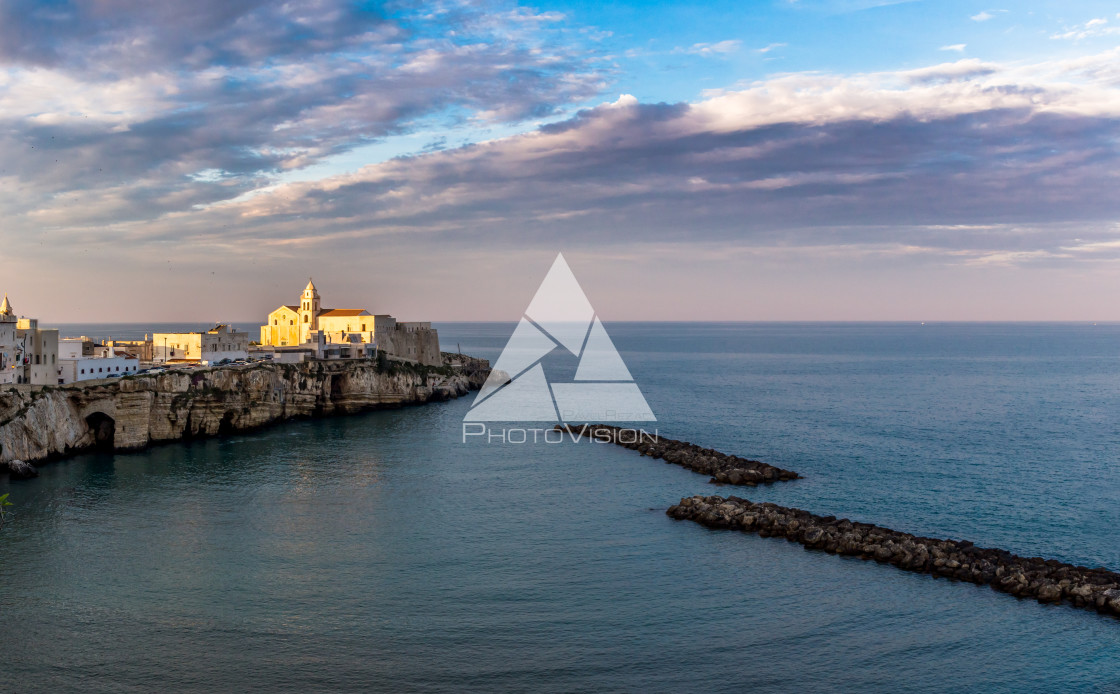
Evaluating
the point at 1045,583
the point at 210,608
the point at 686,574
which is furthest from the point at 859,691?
the point at 210,608

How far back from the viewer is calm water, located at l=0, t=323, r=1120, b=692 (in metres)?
26.5

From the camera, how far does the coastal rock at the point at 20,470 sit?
5234 centimetres

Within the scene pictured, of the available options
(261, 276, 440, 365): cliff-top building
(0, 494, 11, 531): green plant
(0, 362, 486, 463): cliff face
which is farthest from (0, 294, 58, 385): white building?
(261, 276, 440, 365): cliff-top building

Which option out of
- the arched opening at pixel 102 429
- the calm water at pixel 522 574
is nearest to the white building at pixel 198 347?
the arched opening at pixel 102 429

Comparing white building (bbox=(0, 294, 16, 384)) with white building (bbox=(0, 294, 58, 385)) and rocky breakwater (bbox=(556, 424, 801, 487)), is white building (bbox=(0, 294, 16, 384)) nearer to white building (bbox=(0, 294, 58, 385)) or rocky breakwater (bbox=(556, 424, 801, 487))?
white building (bbox=(0, 294, 58, 385))

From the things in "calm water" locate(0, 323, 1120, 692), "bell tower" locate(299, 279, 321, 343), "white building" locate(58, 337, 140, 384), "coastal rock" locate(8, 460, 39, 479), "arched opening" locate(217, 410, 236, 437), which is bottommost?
"calm water" locate(0, 323, 1120, 692)

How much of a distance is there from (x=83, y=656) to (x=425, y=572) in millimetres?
13540

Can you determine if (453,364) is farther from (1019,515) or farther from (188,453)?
(1019,515)

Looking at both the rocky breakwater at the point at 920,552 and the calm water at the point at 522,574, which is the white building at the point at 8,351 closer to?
the calm water at the point at 522,574

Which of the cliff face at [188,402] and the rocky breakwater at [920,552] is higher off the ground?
the cliff face at [188,402]

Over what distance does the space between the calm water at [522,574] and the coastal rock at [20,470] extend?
184 cm

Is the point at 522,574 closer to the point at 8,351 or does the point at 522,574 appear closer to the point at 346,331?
the point at 8,351

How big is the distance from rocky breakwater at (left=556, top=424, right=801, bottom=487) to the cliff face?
30904 millimetres

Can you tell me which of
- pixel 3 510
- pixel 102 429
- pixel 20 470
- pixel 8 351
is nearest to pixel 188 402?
pixel 102 429
